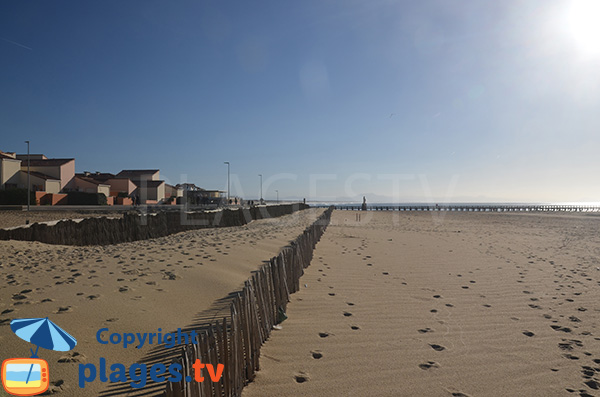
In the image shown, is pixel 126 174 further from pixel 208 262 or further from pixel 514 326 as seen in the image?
pixel 514 326

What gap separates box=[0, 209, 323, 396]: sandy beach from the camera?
3.48 meters

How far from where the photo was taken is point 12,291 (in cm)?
507

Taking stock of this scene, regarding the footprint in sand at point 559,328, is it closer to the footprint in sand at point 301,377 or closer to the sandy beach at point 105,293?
the footprint in sand at point 301,377

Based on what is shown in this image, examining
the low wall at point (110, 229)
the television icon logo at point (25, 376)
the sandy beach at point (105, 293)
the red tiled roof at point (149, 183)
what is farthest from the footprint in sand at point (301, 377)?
the red tiled roof at point (149, 183)

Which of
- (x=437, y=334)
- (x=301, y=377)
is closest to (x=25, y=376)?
(x=301, y=377)

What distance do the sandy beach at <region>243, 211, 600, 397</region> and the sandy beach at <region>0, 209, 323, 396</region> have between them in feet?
4.82

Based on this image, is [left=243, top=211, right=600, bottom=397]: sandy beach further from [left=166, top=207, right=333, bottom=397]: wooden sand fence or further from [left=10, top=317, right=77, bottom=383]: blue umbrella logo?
[left=10, top=317, right=77, bottom=383]: blue umbrella logo

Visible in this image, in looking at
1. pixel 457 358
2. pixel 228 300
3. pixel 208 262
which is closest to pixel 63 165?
pixel 208 262

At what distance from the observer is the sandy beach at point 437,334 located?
342 cm

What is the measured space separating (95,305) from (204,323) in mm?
1594

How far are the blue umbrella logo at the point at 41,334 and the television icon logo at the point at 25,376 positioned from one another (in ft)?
0.12

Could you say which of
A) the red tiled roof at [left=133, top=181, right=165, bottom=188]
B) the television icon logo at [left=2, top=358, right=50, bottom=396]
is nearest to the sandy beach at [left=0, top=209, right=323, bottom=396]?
the television icon logo at [left=2, top=358, right=50, bottom=396]

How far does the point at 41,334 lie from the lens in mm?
3061

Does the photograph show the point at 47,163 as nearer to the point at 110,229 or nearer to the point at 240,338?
the point at 110,229
